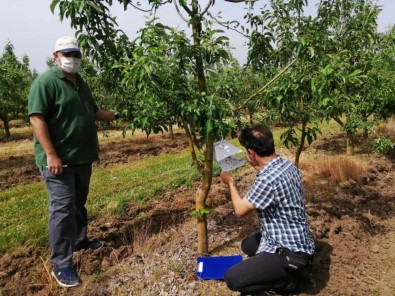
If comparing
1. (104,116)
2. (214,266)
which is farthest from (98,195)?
(214,266)

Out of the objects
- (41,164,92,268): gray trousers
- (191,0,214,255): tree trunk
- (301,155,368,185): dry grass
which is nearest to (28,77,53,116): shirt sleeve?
(41,164,92,268): gray trousers

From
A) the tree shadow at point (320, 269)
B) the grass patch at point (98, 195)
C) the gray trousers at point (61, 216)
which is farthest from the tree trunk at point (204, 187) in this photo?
the grass patch at point (98, 195)

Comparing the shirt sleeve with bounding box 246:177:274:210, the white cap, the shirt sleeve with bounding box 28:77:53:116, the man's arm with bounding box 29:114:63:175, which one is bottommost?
the shirt sleeve with bounding box 246:177:274:210

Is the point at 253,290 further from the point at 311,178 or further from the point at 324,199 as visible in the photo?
the point at 311,178

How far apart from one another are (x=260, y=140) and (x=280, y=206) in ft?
1.80

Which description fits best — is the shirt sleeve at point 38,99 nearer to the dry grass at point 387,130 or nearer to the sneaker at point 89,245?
the sneaker at point 89,245

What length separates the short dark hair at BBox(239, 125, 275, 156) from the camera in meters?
3.06

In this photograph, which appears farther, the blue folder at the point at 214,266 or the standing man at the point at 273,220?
the blue folder at the point at 214,266

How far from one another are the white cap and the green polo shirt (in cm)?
21

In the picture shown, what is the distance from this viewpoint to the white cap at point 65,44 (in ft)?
11.2

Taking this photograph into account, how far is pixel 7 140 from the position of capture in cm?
1909

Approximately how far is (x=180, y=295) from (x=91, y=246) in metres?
1.31

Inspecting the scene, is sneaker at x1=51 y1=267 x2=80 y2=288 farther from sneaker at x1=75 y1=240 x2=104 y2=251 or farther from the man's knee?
the man's knee

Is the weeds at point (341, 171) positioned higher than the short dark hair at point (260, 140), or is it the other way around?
the short dark hair at point (260, 140)
